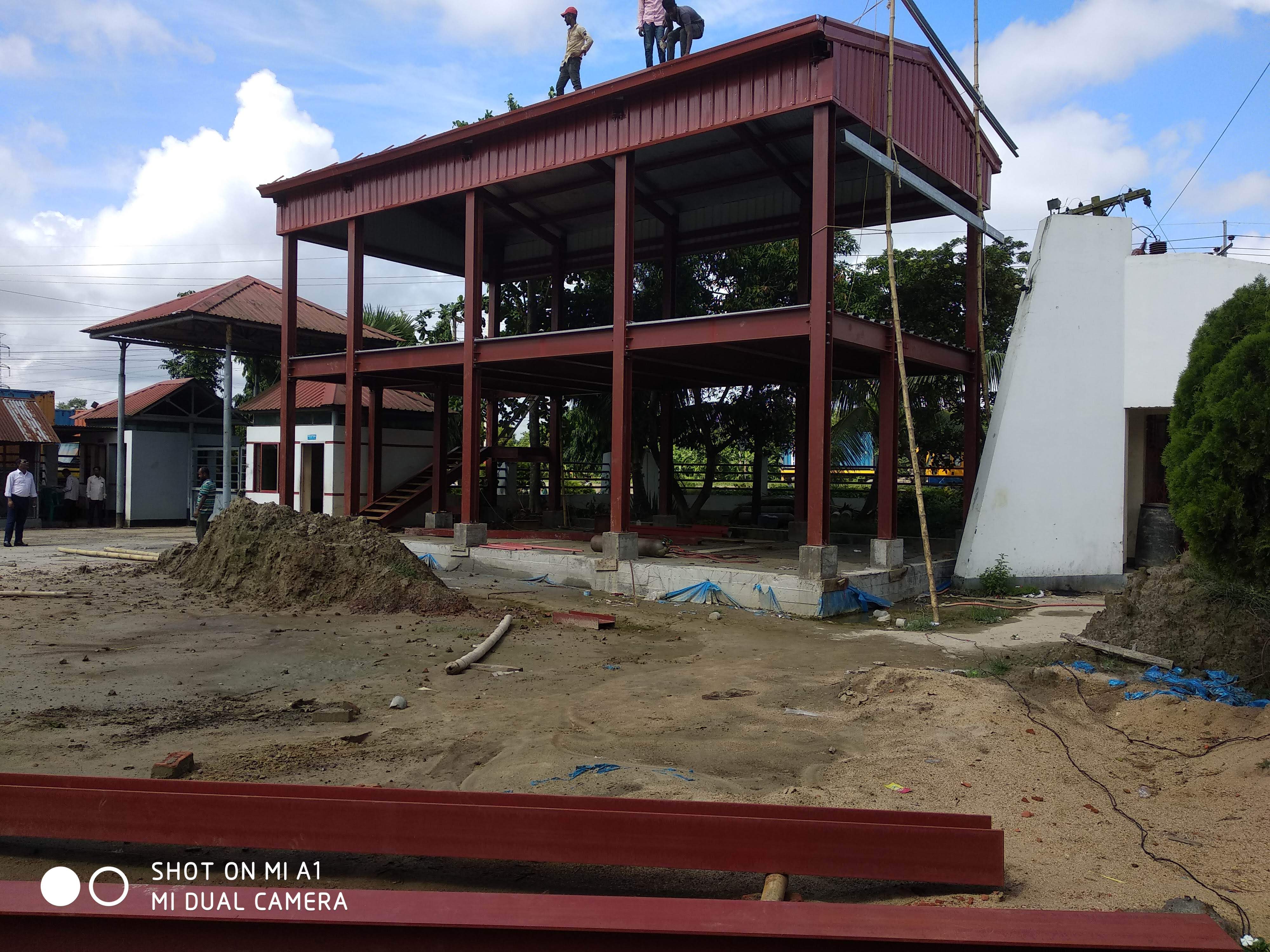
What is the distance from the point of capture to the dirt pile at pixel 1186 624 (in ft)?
22.4

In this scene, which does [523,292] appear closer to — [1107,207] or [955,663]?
[1107,207]

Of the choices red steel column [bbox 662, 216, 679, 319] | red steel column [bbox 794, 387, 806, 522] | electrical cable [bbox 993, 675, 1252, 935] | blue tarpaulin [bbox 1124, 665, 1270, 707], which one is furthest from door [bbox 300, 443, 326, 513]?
blue tarpaulin [bbox 1124, 665, 1270, 707]

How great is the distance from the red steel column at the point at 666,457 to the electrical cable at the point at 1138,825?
43.8 ft

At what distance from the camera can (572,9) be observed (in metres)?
15.5

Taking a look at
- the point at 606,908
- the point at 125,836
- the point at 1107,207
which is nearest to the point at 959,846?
the point at 606,908

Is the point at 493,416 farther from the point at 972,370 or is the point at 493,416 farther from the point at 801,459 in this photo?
the point at 972,370

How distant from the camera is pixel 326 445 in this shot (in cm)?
2288

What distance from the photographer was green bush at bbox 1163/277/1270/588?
19.0 feet

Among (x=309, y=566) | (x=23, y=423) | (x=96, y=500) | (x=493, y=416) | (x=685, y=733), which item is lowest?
(x=685, y=733)

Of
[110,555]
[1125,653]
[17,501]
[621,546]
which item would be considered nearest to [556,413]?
[621,546]

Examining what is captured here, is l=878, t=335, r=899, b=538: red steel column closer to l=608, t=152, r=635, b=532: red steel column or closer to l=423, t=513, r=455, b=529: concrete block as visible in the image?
l=608, t=152, r=635, b=532: red steel column

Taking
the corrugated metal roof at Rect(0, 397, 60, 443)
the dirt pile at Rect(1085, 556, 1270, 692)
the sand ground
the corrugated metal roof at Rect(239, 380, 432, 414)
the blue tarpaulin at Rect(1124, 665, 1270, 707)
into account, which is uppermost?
the corrugated metal roof at Rect(239, 380, 432, 414)

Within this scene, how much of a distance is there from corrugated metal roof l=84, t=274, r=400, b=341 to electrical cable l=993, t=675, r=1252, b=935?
18.0 metres

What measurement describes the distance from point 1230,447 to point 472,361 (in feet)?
42.1
